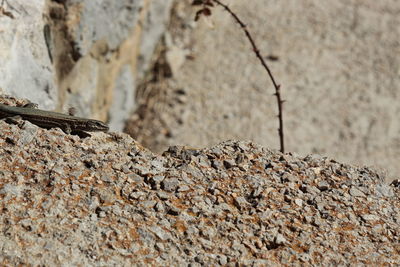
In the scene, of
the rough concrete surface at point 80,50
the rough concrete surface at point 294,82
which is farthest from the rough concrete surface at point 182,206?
the rough concrete surface at point 294,82

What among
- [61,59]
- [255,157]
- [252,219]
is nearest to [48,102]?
[61,59]

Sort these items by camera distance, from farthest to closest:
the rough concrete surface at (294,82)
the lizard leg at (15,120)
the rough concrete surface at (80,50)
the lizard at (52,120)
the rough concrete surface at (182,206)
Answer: the rough concrete surface at (294,82) < the rough concrete surface at (80,50) < the lizard at (52,120) < the lizard leg at (15,120) < the rough concrete surface at (182,206)

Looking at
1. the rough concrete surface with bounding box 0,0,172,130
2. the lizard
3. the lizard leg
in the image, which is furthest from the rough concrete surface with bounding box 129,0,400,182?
the lizard leg

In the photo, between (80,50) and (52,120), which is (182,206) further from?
(80,50)

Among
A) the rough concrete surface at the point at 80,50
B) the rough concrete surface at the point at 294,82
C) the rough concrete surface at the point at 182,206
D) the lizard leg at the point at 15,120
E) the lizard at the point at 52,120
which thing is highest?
the rough concrete surface at the point at 294,82

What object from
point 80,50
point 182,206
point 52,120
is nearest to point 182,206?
point 182,206

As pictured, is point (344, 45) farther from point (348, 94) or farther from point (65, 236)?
point (65, 236)

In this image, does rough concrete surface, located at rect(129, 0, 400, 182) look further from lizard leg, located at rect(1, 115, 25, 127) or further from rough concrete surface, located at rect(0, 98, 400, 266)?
rough concrete surface, located at rect(0, 98, 400, 266)

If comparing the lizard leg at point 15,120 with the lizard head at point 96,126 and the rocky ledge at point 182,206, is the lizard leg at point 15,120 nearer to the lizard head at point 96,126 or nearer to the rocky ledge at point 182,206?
the rocky ledge at point 182,206

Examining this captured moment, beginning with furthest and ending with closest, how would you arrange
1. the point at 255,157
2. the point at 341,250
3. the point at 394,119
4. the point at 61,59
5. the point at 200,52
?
the point at 200,52 → the point at 394,119 → the point at 61,59 → the point at 255,157 → the point at 341,250
